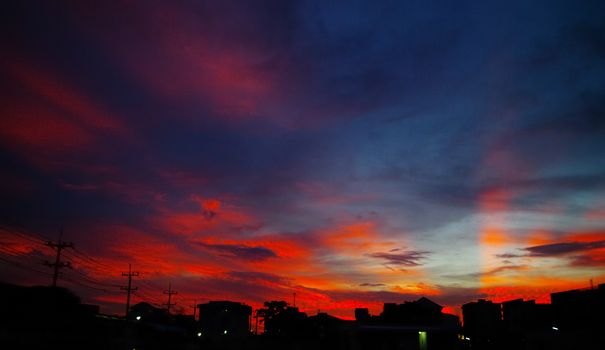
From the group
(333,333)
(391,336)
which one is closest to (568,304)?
(391,336)

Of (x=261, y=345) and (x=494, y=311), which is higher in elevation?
(x=494, y=311)

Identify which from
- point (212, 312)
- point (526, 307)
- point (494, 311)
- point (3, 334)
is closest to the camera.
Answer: point (3, 334)

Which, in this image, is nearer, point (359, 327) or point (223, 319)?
point (359, 327)

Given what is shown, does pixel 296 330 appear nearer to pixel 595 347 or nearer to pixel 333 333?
pixel 333 333

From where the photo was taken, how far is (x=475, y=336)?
157ft

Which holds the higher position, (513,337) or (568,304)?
(568,304)

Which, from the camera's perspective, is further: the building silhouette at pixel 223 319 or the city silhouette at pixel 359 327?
the building silhouette at pixel 223 319

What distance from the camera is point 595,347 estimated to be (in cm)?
3453

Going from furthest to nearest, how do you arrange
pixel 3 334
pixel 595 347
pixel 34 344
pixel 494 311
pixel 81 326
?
pixel 494 311
pixel 595 347
pixel 81 326
pixel 34 344
pixel 3 334

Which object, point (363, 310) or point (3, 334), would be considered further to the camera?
point (363, 310)

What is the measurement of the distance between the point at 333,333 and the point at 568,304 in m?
24.9

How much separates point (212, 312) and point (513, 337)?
2352 inches

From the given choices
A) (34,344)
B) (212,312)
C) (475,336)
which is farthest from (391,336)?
(212,312)

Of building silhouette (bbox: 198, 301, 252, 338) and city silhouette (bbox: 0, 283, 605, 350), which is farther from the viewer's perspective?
building silhouette (bbox: 198, 301, 252, 338)
